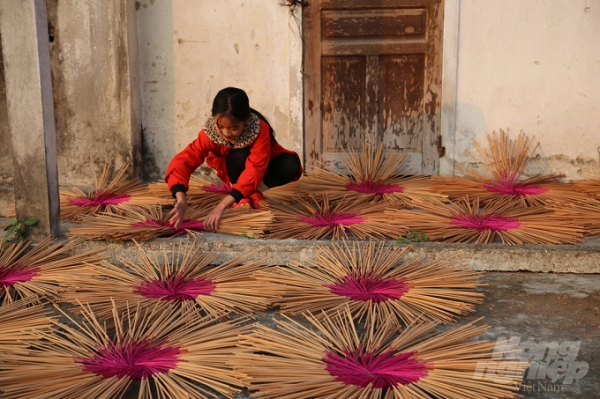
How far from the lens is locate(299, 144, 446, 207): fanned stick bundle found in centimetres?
327

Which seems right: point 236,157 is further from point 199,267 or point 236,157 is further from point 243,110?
point 199,267

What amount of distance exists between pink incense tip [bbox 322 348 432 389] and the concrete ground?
0.26 m

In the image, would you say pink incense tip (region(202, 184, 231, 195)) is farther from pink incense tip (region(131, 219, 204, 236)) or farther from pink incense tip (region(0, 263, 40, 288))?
pink incense tip (region(0, 263, 40, 288))

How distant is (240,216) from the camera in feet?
9.11

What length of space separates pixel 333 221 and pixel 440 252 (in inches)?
20.9

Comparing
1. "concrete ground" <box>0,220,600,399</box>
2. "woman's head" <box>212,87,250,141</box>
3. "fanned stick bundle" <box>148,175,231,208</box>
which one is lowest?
"concrete ground" <box>0,220,600,399</box>

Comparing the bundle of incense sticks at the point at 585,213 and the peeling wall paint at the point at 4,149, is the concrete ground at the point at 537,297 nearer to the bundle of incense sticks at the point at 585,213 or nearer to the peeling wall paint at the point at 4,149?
the bundle of incense sticks at the point at 585,213

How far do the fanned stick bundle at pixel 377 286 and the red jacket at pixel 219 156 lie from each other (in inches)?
19.8

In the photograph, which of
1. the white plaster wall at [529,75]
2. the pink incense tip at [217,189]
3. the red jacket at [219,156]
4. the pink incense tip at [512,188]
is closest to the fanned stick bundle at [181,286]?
the red jacket at [219,156]

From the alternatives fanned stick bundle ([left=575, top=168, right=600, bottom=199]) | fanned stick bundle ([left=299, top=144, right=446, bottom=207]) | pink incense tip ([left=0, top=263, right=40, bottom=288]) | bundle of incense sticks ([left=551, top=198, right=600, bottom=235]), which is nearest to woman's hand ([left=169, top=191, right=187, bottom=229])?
pink incense tip ([left=0, top=263, right=40, bottom=288])

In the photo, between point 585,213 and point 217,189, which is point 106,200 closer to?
point 217,189

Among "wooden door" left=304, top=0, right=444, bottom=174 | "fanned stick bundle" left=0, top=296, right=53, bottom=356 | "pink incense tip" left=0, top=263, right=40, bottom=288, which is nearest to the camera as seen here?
"fanned stick bundle" left=0, top=296, right=53, bottom=356

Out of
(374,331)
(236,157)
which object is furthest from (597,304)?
(236,157)

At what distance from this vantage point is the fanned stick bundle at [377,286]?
2.09 metres
